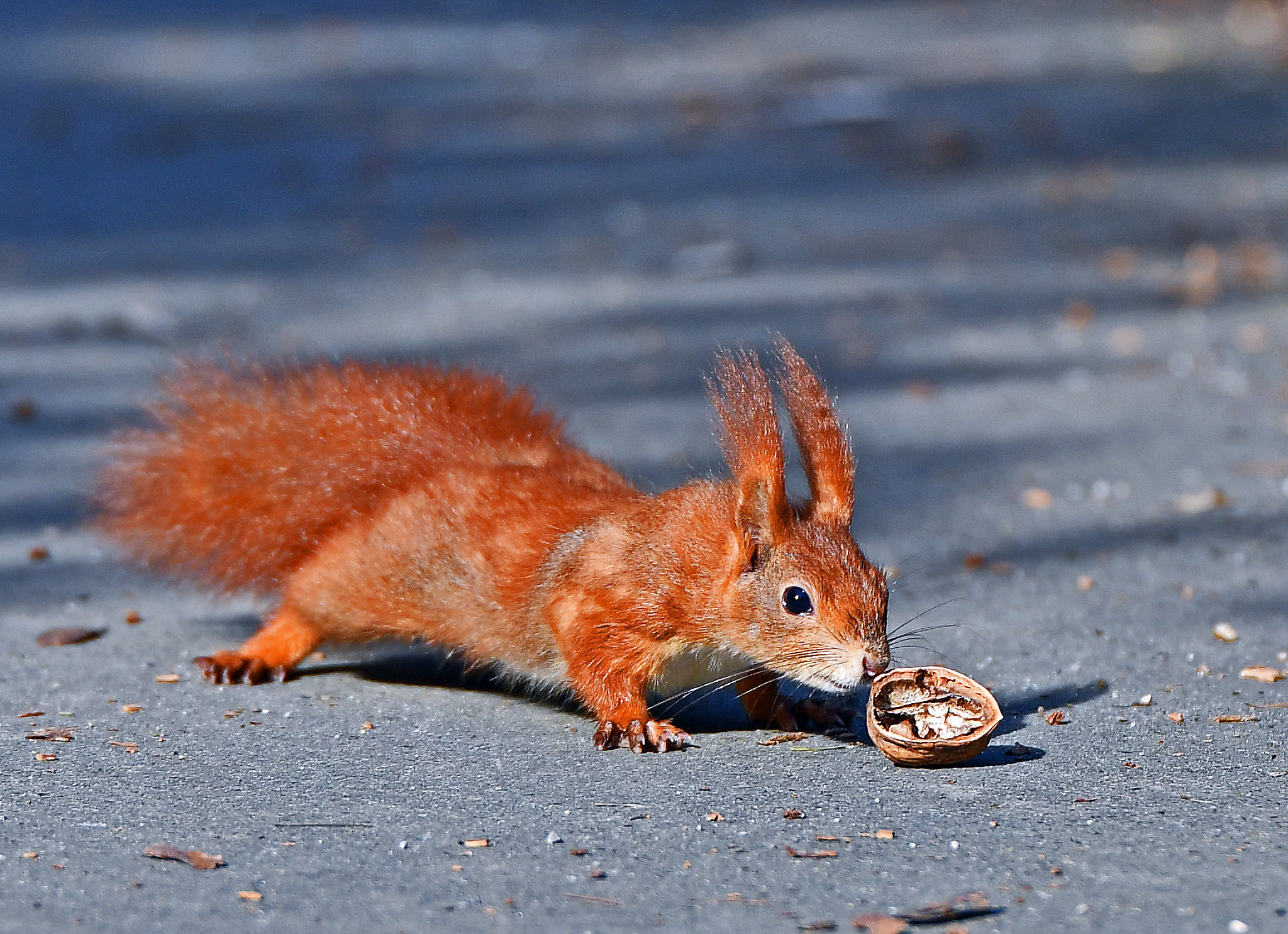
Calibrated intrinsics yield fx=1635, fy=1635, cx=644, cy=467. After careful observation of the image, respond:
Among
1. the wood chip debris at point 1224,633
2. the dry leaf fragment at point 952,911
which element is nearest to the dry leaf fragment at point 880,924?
the dry leaf fragment at point 952,911

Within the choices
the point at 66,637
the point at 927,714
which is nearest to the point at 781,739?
the point at 927,714

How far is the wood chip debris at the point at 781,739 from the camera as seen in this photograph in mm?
3318

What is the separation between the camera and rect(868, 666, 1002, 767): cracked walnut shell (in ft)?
10.1

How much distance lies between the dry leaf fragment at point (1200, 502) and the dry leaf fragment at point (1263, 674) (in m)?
1.34

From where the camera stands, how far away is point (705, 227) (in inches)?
349

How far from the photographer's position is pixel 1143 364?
6766 millimetres

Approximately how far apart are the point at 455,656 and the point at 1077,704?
141cm

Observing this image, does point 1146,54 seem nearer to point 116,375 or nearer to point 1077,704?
point 116,375

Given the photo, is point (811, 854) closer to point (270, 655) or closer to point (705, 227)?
point (270, 655)

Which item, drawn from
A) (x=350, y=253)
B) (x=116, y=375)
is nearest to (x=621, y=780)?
(x=116, y=375)

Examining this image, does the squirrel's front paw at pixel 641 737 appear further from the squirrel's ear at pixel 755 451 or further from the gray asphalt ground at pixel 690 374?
the squirrel's ear at pixel 755 451

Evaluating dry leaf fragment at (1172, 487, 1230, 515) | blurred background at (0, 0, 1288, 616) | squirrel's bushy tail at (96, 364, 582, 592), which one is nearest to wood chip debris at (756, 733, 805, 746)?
squirrel's bushy tail at (96, 364, 582, 592)

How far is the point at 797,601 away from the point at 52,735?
4.97 feet

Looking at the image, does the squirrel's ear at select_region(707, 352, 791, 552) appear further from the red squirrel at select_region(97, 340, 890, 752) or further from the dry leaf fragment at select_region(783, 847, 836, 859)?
the dry leaf fragment at select_region(783, 847, 836, 859)
